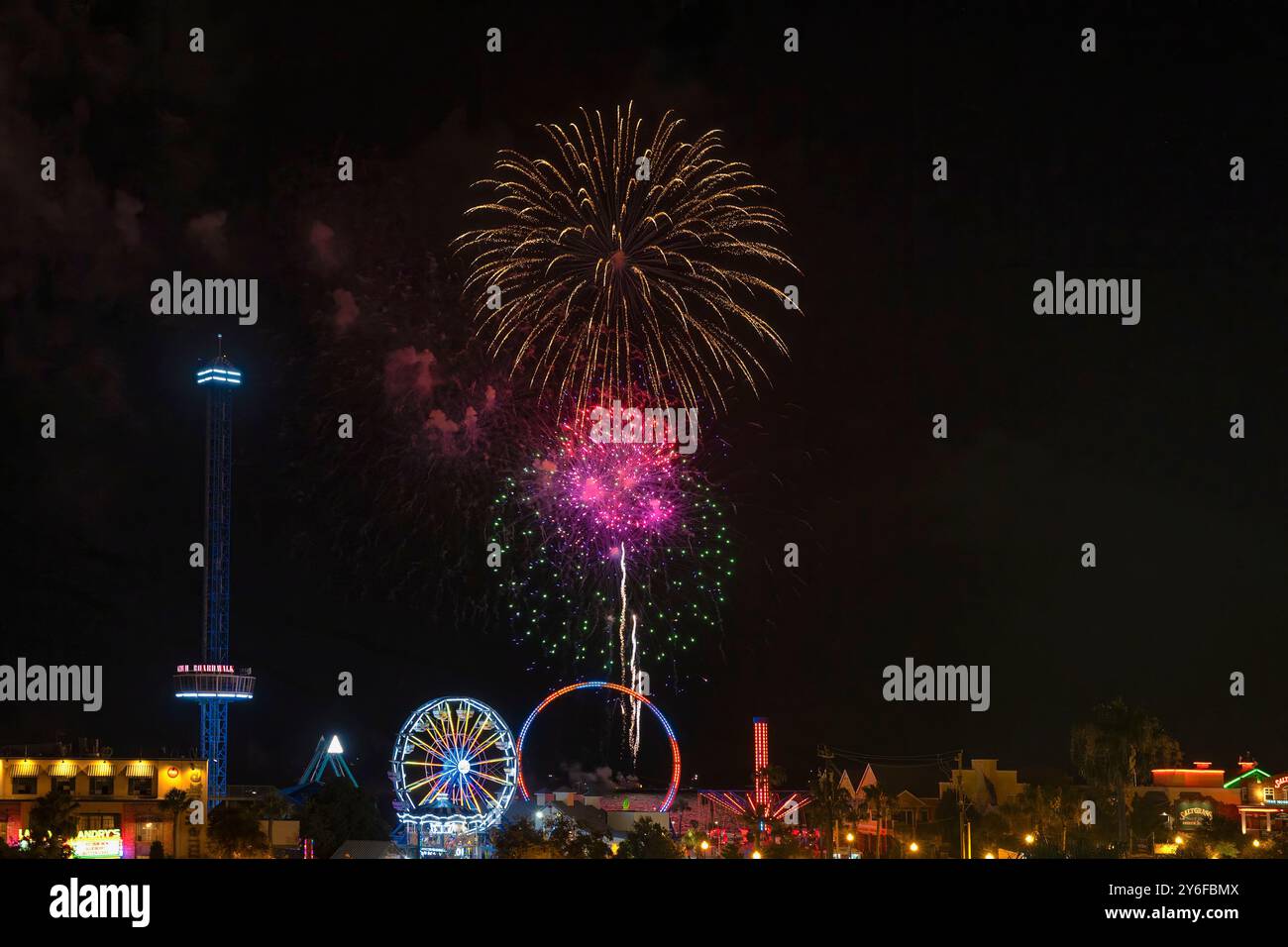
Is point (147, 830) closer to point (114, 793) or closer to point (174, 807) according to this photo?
point (174, 807)

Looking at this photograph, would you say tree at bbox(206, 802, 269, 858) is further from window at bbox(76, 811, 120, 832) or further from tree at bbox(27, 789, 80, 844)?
window at bbox(76, 811, 120, 832)

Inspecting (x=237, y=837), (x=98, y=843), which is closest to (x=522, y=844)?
(x=237, y=837)

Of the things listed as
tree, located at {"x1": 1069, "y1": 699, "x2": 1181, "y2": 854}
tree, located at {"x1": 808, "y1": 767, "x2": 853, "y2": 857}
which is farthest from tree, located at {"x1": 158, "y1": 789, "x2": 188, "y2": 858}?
tree, located at {"x1": 1069, "y1": 699, "x2": 1181, "y2": 854}

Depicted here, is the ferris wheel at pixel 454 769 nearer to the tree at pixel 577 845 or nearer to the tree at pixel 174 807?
the tree at pixel 577 845
